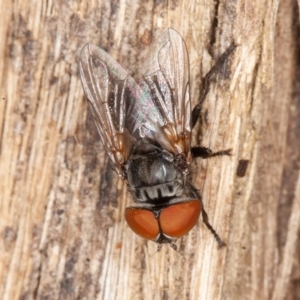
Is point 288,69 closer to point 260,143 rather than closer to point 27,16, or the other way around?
point 260,143

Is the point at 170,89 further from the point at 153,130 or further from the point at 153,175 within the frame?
the point at 153,175

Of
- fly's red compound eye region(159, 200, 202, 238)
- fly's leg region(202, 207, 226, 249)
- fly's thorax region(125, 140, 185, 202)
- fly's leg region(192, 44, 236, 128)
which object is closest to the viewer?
fly's red compound eye region(159, 200, 202, 238)

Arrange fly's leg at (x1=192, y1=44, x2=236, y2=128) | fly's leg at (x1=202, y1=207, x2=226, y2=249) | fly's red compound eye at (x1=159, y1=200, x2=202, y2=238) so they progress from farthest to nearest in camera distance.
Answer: fly's leg at (x1=202, y1=207, x2=226, y2=249)
fly's leg at (x1=192, y1=44, x2=236, y2=128)
fly's red compound eye at (x1=159, y1=200, x2=202, y2=238)

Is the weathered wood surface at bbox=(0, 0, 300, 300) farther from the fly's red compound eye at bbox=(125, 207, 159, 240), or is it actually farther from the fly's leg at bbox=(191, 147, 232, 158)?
the fly's red compound eye at bbox=(125, 207, 159, 240)

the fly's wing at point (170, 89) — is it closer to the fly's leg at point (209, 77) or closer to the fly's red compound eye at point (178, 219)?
the fly's leg at point (209, 77)

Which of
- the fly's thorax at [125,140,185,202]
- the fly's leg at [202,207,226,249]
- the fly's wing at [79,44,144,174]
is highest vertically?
the fly's wing at [79,44,144,174]

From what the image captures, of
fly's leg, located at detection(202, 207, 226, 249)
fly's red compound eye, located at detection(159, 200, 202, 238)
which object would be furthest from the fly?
fly's leg, located at detection(202, 207, 226, 249)

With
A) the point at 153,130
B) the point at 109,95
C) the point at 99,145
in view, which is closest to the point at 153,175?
the point at 153,130

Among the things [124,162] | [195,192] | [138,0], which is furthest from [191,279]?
[138,0]
